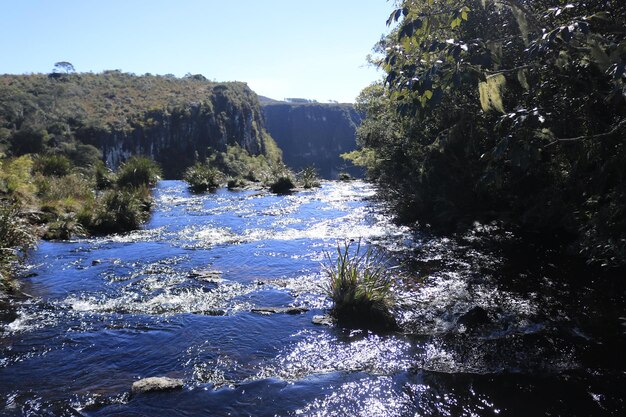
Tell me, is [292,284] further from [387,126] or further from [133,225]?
[387,126]

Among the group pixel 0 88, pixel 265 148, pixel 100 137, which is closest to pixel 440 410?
pixel 100 137

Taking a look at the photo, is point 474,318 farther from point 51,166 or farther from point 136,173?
point 136,173

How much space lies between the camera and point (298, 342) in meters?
6.27

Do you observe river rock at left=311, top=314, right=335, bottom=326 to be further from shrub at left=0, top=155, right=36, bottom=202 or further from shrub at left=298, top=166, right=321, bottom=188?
shrub at left=298, top=166, right=321, bottom=188

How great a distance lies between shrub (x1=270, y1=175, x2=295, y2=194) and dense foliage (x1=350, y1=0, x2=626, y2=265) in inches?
422

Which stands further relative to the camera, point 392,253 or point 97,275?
point 392,253

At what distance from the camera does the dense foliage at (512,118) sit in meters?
3.95

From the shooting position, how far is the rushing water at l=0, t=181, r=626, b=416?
4652 millimetres

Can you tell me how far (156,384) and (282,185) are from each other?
26353 millimetres

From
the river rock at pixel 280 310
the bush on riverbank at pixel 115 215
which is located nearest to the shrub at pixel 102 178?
the bush on riverbank at pixel 115 215

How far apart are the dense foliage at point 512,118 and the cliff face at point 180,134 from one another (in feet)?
203

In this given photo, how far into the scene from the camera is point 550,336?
6.20m

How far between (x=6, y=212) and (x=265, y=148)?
129117 millimetres

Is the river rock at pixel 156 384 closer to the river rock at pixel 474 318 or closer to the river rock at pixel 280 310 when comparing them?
the river rock at pixel 280 310
